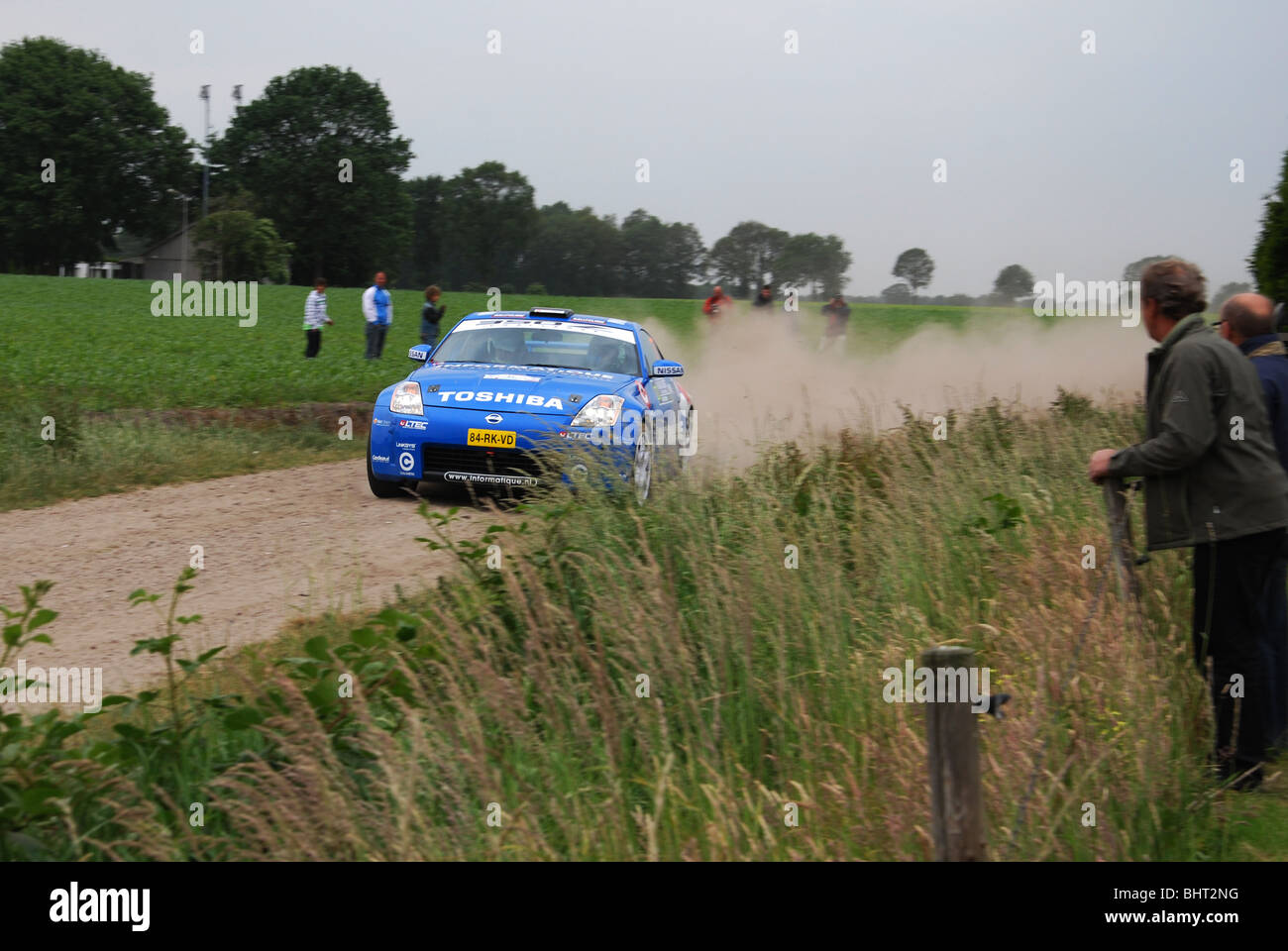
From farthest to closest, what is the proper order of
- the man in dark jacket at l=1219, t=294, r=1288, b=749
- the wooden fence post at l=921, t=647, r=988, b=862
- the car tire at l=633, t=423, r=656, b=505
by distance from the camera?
1. the car tire at l=633, t=423, r=656, b=505
2. the man in dark jacket at l=1219, t=294, r=1288, b=749
3. the wooden fence post at l=921, t=647, r=988, b=862

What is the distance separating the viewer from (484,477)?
9.80m

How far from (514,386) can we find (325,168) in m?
84.2

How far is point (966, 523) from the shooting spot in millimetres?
7527

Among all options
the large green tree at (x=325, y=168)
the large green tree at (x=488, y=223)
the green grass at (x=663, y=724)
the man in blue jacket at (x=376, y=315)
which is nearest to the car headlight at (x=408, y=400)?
the green grass at (x=663, y=724)

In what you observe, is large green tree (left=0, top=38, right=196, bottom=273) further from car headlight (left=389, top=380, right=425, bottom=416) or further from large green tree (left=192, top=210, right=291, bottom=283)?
car headlight (left=389, top=380, right=425, bottom=416)

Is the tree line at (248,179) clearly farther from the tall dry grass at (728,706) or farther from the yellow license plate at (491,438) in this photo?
the tall dry grass at (728,706)

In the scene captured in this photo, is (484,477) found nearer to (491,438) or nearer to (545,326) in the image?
(491,438)

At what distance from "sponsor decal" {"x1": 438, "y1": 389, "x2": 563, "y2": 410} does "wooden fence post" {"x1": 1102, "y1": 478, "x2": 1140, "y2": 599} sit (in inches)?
218

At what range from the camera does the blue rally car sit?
32.0ft

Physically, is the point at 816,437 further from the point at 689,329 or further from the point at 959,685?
the point at 689,329

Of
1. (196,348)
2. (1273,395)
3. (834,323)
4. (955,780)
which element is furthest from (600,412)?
(834,323)

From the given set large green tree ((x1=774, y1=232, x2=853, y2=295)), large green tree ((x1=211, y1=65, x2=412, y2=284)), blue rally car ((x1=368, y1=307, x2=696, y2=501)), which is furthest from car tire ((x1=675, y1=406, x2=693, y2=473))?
large green tree ((x1=211, y1=65, x2=412, y2=284))
